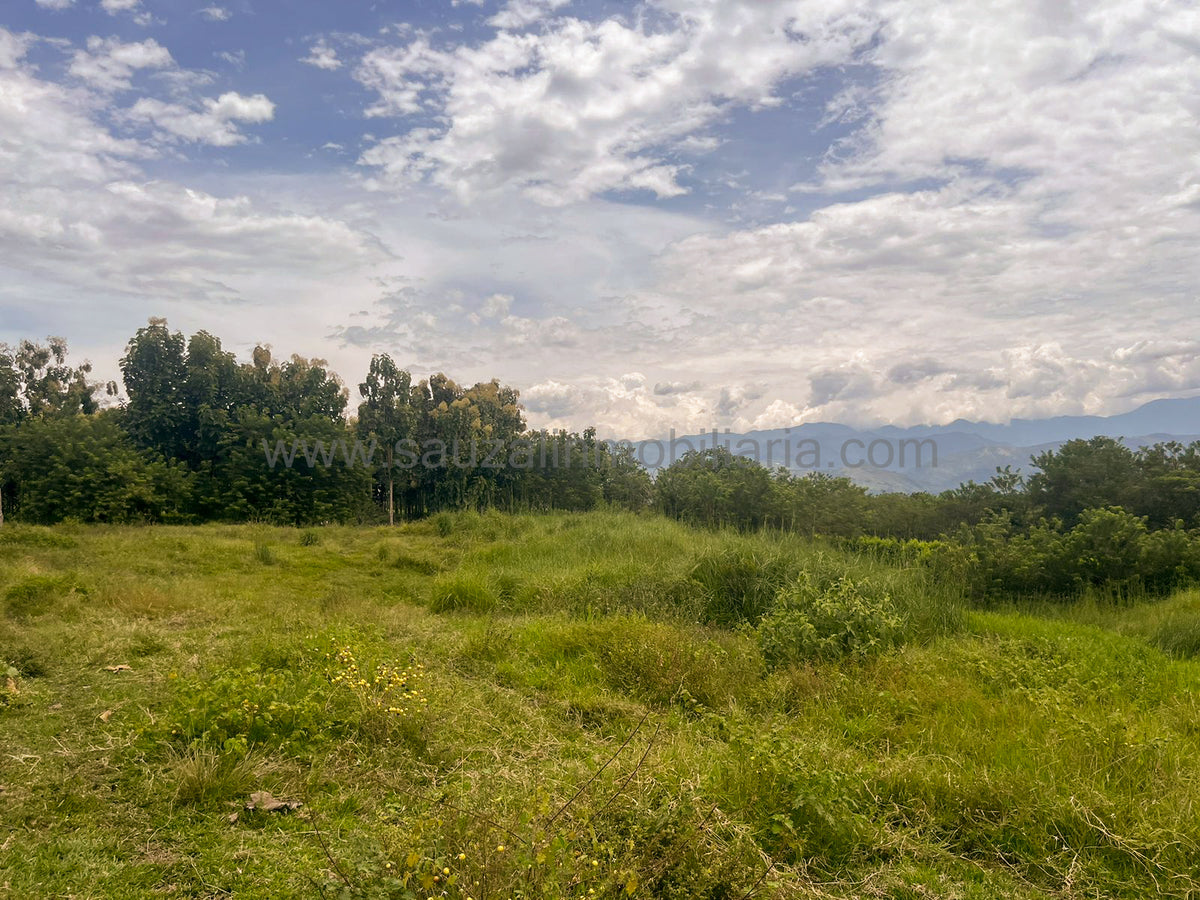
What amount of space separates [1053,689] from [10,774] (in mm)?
6238

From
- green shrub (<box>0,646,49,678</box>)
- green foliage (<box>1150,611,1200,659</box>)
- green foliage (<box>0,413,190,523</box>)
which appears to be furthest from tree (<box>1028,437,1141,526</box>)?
green foliage (<box>0,413,190,523</box>)

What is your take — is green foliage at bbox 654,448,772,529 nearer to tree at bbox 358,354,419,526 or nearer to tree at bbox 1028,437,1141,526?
tree at bbox 1028,437,1141,526

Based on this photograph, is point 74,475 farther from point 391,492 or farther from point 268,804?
point 268,804

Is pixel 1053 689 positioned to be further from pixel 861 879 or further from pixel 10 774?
pixel 10 774

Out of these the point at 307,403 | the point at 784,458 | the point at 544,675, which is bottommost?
the point at 544,675

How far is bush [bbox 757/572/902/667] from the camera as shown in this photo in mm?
5883

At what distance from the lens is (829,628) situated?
620 centimetres

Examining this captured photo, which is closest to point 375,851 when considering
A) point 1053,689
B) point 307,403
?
point 1053,689

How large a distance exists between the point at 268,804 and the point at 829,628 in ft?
15.2

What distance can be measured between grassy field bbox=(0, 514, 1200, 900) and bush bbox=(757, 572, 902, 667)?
0.13 ft

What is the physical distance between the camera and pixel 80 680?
16.2 ft

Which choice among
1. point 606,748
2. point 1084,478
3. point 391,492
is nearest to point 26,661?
point 606,748

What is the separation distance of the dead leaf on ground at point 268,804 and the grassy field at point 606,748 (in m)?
0.03

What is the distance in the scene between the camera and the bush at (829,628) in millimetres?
5883
